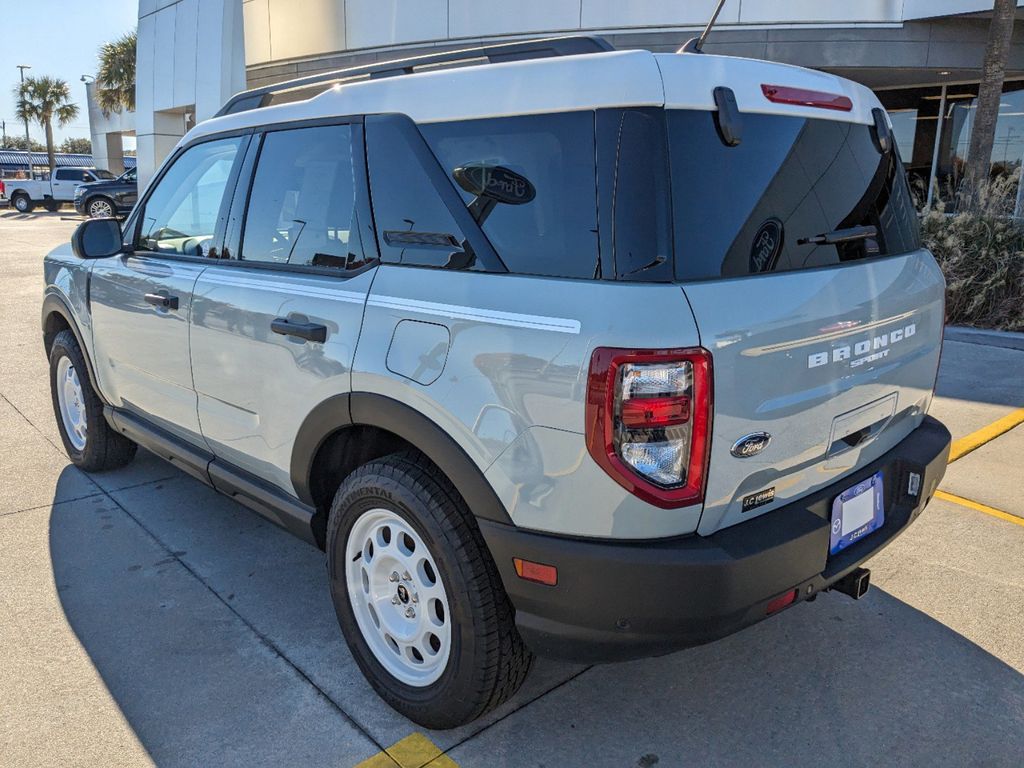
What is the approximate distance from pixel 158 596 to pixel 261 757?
45.8 inches

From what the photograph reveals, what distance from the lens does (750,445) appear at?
2045 millimetres

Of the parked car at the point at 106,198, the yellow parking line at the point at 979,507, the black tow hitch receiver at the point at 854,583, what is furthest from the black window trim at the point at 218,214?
the parked car at the point at 106,198

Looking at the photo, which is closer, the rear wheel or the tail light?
the tail light

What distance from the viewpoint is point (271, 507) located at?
3.04 meters

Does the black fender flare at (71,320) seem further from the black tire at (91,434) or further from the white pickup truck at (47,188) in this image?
the white pickup truck at (47,188)

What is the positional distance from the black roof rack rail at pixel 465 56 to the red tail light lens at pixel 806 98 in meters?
0.47

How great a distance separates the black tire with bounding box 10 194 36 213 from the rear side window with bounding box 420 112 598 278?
34.7 meters

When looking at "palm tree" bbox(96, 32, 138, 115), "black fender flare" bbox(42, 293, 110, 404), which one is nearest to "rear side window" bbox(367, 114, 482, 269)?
"black fender flare" bbox(42, 293, 110, 404)

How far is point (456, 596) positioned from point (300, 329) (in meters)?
1.01

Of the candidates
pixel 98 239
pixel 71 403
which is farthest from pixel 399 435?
pixel 71 403

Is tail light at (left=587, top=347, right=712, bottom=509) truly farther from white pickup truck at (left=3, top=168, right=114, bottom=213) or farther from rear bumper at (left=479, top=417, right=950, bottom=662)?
white pickup truck at (left=3, top=168, right=114, bottom=213)

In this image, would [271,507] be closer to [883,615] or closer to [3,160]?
[883,615]

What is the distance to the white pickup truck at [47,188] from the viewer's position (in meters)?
30.9

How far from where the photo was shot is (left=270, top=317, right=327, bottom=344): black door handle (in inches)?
102
